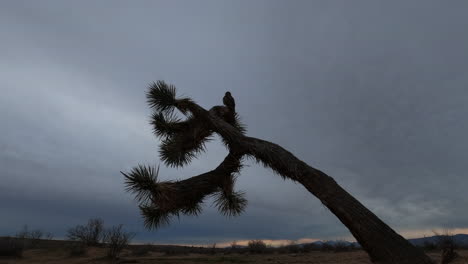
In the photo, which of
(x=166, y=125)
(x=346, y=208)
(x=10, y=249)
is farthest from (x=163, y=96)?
(x=10, y=249)

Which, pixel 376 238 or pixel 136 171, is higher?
pixel 136 171

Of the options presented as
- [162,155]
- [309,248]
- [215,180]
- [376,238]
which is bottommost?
[309,248]

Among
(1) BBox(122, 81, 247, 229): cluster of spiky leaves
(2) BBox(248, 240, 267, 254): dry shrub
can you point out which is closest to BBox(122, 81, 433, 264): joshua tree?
(1) BBox(122, 81, 247, 229): cluster of spiky leaves

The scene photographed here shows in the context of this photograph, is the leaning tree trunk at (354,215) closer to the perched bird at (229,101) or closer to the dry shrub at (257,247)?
the perched bird at (229,101)

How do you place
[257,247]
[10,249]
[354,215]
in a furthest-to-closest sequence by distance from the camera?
[257,247], [10,249], [354,215]

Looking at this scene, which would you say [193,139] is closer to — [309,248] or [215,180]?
[215,180]

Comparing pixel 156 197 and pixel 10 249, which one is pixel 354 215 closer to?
pixel 156 197

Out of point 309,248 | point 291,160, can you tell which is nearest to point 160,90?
point 291,160

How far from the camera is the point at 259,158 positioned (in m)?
6.89

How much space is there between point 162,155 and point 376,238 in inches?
266

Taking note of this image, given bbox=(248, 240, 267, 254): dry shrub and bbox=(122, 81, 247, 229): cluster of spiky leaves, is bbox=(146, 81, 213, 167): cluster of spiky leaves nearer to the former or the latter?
bbox=(122, 81, 247, 229): cluster of spiky leaves

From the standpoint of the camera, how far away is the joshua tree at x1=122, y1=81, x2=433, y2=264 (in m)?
4.79

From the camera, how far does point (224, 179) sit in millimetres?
8812

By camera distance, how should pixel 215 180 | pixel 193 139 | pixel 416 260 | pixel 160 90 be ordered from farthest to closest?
pixel 160 90 → pixel 193 139 → pixel 215 180 → pixel 416 260
